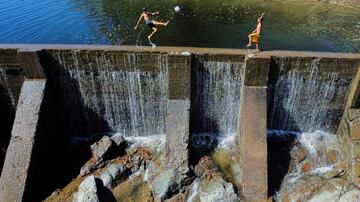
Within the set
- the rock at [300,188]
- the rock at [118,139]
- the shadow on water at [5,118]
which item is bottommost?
the rock at [300,188]

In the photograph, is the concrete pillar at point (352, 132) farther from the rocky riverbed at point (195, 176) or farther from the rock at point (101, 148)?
the rock at point (101, 148)

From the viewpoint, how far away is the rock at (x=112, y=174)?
11.0 m

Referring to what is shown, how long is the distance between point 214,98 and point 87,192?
4867 mm

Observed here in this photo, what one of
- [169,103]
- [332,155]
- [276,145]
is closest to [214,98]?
[169,103]

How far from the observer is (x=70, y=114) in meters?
12.4

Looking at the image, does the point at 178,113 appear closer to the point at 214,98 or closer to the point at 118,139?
the point at 214,98

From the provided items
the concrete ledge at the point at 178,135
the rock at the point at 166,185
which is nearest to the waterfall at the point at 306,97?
the concrete ledge at the point at 178,135

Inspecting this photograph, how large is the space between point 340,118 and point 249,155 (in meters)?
3.72

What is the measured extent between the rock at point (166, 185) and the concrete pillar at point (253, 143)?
191 cm

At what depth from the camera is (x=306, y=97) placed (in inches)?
471

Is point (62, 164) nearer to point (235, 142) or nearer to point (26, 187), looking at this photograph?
point (26, 187)

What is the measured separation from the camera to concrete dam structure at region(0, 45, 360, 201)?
429 inches

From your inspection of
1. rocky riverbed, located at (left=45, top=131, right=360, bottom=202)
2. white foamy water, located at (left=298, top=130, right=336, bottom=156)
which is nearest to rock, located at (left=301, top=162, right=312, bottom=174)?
rocky riverbed, located at (left=45, top=131, right=360, bottom=202)

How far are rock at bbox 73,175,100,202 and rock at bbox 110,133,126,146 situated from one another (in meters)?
1.95
